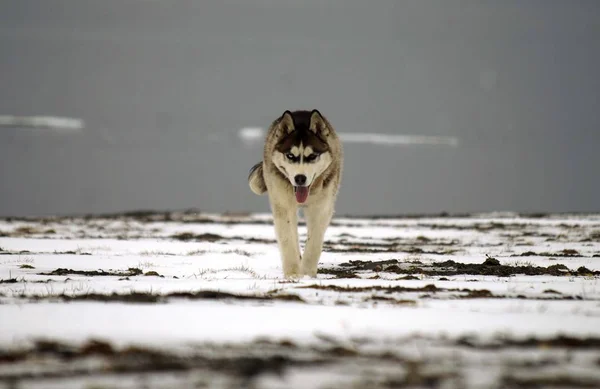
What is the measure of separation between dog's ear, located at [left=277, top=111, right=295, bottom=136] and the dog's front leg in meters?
1.07

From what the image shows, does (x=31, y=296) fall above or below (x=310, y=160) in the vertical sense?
below

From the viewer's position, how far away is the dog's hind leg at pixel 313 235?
10.4 m

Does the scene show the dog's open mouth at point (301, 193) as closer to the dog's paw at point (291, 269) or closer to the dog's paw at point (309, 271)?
the dog's paw at point (291, 269)

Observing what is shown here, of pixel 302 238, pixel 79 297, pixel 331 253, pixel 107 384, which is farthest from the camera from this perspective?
pixel 302 238

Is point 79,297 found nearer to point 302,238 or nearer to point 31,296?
point 31,296

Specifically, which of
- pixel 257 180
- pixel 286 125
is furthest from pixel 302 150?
pixel 257 180

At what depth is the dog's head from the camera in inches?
383

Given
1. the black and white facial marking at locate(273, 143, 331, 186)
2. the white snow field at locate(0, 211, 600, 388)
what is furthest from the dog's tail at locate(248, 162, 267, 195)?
the white snow field at locate(0, 211, 600, 388)

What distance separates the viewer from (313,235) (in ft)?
34.3

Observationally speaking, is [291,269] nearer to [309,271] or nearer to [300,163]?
[309,271]

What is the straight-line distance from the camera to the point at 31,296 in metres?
6.97

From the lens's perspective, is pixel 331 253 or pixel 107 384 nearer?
pixel 107 384

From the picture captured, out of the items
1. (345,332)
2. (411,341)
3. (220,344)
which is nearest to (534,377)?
(411,341)

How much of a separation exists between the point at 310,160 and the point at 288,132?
0.73 m
